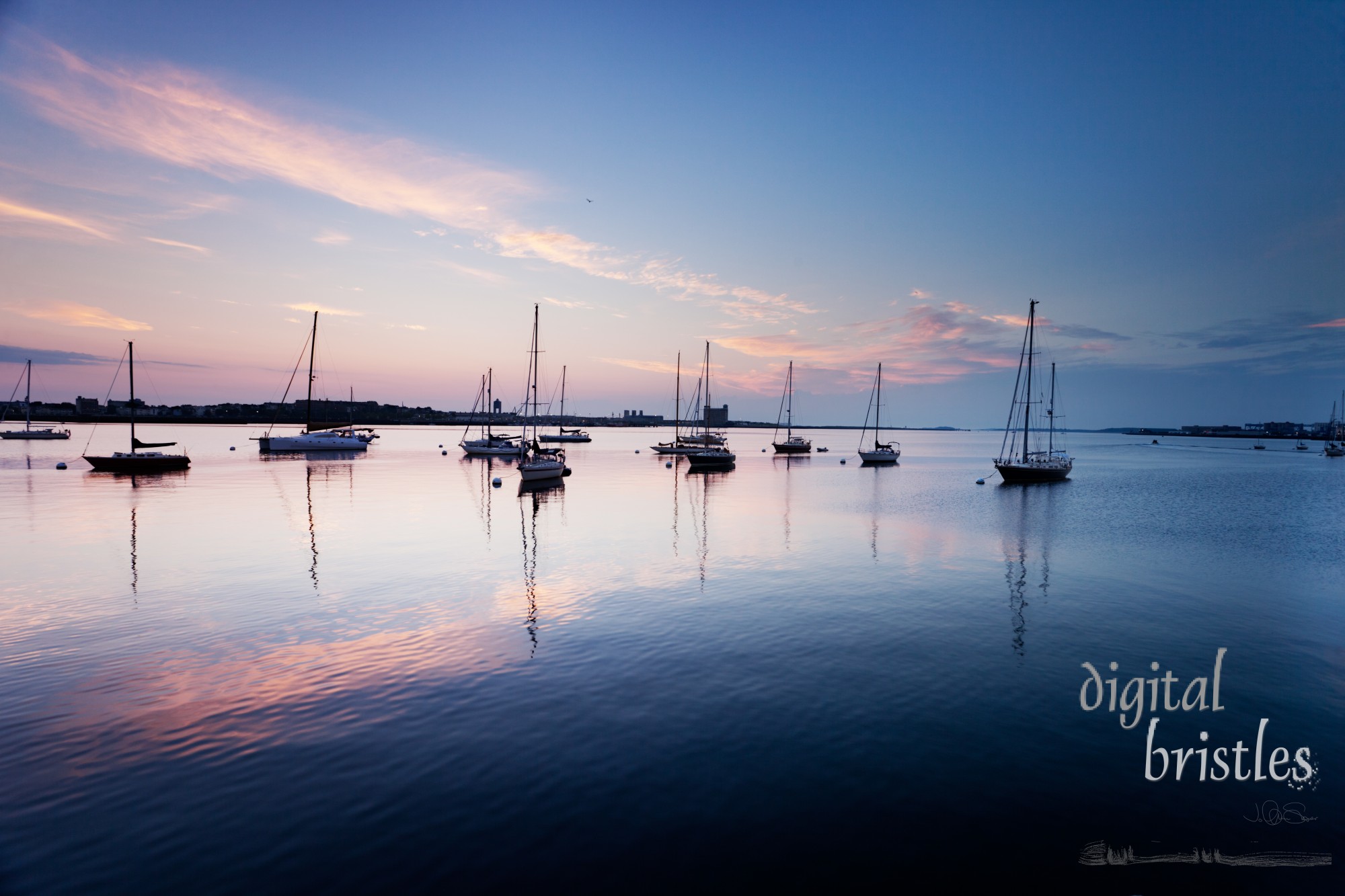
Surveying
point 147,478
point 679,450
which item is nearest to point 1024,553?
point 147,478

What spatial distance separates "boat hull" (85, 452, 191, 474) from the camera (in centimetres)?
6116

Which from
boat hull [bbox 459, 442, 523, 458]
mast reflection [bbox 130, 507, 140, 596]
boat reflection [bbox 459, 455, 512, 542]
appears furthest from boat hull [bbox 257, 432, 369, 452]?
mast reflection [bbox 130, 507, 140, 596]

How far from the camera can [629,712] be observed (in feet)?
37.3

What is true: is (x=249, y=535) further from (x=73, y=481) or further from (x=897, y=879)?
(x=73, y=481)

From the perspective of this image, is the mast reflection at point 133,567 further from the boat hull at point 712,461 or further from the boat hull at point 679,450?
the boat hull at point 679,450

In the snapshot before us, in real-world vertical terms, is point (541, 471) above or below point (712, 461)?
above

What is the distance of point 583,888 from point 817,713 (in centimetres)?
576

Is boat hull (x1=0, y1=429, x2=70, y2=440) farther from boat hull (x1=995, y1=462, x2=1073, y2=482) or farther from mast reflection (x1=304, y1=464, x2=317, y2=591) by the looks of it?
boat hull (x1=995, y1=462, x2=1073, y2=482)

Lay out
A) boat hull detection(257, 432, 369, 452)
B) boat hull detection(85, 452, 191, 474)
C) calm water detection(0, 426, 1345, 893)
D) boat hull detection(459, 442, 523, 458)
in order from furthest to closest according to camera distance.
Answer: boat hull detection(257, 432, 369, 452)
boat hull detection(459, 442, 523, 458)
boat hull detection(85, 452, 191, 474)
calm water detection(0, 426, 1345, 893)

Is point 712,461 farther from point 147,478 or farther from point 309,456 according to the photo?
point 309,456

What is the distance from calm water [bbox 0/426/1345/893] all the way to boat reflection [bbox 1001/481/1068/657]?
338 mm

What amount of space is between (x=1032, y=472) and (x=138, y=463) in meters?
91.5

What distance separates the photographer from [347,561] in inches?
947

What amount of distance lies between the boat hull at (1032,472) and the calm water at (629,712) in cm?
3543
